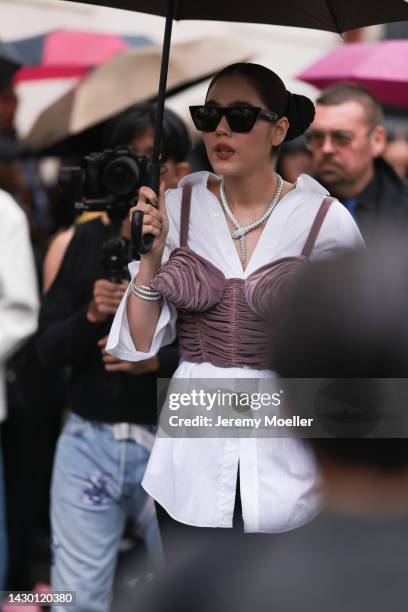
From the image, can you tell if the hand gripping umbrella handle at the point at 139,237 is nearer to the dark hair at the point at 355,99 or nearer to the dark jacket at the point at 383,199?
the dark jacket at the point at 383,199

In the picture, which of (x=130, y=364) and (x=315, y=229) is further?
(x=130, y=364)

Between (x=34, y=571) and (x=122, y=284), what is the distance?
2467mm

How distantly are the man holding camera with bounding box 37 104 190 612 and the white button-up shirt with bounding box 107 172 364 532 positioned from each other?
713mm

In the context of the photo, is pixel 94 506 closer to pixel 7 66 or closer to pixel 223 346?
pixel 223 346

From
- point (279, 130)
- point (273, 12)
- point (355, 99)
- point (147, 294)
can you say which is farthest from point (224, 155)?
point (355, 99)

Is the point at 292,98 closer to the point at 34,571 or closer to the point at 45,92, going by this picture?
the point at 34,571

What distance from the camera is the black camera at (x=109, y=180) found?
3.39m

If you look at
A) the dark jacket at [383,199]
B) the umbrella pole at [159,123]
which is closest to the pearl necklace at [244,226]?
the umbrella pole at [159,123]

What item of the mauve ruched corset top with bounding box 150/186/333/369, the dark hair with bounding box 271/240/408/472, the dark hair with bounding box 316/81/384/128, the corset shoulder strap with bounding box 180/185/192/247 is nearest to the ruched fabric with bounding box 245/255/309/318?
the mauve ruched corset top with bounding box 150/186/333/369

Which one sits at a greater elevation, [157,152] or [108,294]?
[157,152]

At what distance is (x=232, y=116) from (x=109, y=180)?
2.41 feet

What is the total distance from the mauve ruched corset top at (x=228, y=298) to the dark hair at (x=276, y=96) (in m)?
0.25

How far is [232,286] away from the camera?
2.79m

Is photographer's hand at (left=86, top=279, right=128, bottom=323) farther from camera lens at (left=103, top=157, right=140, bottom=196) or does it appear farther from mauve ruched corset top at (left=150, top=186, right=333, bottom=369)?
mauve ruched corset top at (left=150, top=186, right=333, bottom=369)
